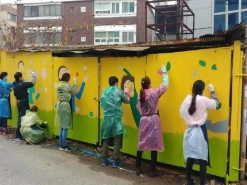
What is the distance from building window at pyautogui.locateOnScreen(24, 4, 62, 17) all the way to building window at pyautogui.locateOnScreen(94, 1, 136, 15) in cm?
471

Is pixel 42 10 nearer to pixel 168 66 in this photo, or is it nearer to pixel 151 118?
pixel 168 66

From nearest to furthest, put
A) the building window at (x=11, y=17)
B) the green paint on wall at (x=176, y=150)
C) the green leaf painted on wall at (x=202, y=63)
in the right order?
the green paint on wall at (x=176, y=150) → the green leaf painted on wall at (x=202, y=63) → the building window at (x=11, y=17)

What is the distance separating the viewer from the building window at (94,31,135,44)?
33344 mm

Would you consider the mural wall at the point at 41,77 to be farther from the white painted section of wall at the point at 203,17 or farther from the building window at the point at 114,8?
the building window at the point at 114,8

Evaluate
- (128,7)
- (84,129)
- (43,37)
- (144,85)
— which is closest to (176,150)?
(144,85)

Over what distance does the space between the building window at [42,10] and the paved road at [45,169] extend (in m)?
31.0

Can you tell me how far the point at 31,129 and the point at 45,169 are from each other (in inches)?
82.8

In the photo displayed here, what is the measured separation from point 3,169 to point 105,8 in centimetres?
3079

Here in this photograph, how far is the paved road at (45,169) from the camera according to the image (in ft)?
17.1

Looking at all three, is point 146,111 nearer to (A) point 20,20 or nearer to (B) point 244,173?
(B) point 244,173

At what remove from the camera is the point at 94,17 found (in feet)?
115

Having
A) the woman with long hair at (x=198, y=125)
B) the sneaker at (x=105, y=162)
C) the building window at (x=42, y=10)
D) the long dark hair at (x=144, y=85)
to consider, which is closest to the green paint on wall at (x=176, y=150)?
the woman with long hair at (x=198, y=125)

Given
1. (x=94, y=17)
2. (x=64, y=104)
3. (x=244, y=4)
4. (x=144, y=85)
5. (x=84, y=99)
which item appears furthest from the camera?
(x=94, y=17)

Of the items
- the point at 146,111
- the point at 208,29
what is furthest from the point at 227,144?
the point at 208,29
